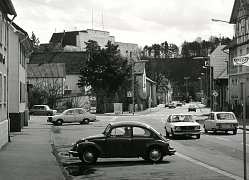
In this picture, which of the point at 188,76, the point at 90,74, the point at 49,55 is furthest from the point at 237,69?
the point at 188,76

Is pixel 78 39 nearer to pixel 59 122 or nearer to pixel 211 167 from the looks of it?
pixel 59 122

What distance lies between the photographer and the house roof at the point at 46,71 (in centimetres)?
9000

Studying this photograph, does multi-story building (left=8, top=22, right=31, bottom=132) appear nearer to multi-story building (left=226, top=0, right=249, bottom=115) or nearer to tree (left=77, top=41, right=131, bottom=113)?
multi-story building (left=226, top=0, right=249, bottom=115)

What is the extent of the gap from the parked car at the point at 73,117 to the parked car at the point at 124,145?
95.6 feet

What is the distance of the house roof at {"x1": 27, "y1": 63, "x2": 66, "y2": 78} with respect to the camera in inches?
3543

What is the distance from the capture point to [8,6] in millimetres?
22672

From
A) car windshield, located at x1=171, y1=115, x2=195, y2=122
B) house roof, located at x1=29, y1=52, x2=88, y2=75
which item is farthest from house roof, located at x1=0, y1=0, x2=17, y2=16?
house roof, located at x1=29, y1=52, x2=88, y2=75

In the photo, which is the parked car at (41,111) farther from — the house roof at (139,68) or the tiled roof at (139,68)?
the tiled roof at (139,68)

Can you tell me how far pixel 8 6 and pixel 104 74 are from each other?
55.6 meters

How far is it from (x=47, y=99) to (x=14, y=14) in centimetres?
5019

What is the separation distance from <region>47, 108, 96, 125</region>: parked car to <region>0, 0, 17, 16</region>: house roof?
2231cm

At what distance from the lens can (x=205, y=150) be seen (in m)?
21.8

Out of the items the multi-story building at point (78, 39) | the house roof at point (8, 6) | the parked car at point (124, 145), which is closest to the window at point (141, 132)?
the parked car at point (124, 145)

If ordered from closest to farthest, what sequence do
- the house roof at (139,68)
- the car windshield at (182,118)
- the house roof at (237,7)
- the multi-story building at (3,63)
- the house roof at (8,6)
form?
the house roof at (8,6) < the multi-story building at (3,63) < the car windshield at (182,118) < the house roof at (237,7) < the house roof at (139,68)
